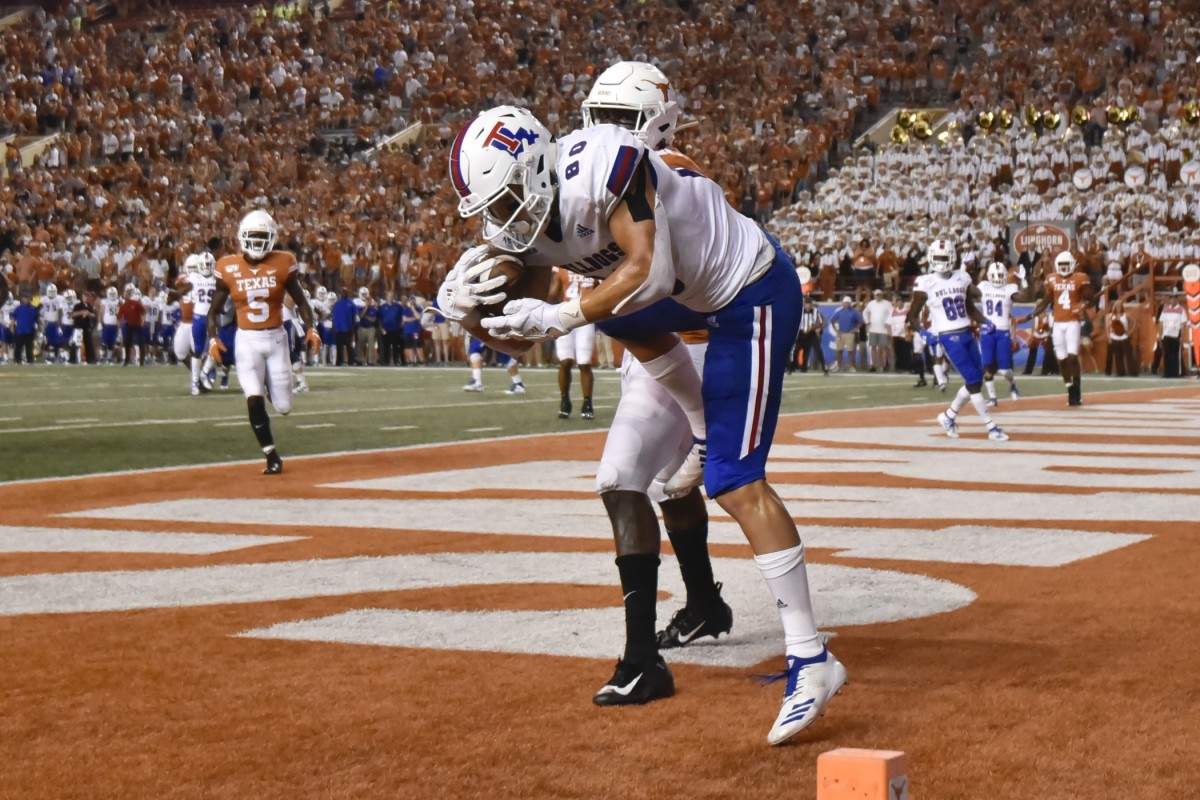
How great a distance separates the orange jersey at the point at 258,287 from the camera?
11828 millimetres

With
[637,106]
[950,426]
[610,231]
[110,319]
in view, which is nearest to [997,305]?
[950,426]

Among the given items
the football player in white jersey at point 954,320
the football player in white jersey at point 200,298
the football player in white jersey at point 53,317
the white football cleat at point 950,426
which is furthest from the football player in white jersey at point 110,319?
the white football cleat at point 950,426

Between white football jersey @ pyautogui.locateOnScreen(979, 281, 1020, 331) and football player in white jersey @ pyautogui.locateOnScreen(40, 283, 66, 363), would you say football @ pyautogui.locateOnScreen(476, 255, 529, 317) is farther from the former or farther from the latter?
football player in white jersey @ pyautogui.locateOnScreen(40, 283, 66, 363)

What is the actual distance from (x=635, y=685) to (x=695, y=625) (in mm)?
880

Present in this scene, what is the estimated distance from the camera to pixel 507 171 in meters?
4.18

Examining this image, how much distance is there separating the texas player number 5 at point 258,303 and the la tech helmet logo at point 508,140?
7870 millimetres

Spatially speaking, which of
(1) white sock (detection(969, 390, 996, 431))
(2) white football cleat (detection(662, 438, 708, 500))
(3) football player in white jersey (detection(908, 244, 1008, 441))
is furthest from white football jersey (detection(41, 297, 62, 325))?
(2) white football cleat (detection(662, 438, 708, 500))

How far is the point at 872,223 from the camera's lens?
99.0ft

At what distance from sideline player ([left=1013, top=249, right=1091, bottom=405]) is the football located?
14.6 meters

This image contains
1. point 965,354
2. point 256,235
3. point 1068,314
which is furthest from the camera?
point 1068,314

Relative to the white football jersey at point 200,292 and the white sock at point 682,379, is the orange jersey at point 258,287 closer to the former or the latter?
the white sock at point 682,379

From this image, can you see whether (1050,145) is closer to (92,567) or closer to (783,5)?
(783,5)

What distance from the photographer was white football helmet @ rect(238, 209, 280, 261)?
476 inches

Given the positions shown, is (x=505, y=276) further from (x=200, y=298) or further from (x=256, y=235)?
(x=200, y=298)
